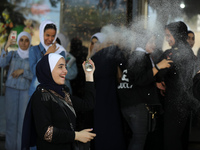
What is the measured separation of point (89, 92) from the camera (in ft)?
8.93

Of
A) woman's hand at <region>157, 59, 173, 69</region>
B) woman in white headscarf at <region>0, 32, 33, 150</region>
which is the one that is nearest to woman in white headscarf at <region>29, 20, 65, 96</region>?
woman in white headscarf at <region>0, 32, 33, 150</region>

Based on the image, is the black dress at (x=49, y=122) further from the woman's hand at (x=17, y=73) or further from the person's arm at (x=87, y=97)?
the woman's hand at (x=17, y=73)

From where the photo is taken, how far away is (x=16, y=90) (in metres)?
4.40

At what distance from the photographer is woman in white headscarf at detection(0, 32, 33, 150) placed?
172 inches

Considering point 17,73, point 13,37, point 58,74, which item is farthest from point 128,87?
point 13,37

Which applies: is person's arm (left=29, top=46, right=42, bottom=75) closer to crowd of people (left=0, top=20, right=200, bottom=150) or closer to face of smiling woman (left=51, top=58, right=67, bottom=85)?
crowd of people (left=0, top=20, right=200, bottom=150)

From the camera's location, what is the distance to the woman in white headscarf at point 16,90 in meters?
4.38

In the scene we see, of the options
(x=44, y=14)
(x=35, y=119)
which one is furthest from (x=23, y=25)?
(x=35, y=119)

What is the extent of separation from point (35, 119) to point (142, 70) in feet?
5.52

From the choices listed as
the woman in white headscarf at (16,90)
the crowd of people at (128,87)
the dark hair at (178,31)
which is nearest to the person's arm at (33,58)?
the crowd of people at (128,87)

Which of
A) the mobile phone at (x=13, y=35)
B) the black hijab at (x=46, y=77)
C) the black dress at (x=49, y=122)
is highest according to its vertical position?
the mobile phone at (x=13, y=35)

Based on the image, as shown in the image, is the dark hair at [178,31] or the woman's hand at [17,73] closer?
the dark hair at [178,31]

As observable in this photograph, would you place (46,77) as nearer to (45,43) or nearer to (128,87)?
(128,87)

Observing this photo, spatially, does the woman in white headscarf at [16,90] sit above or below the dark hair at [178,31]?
below
